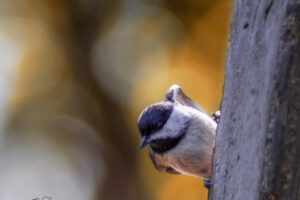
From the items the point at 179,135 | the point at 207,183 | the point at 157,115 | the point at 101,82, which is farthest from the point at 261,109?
the point at 101,82

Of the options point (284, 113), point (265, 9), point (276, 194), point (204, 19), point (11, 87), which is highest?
point (204, 19)

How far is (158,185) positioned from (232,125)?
8.24 feet

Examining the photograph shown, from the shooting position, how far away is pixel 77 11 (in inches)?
183

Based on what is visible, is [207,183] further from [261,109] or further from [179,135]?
[261,109]

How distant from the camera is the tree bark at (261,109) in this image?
1.36m

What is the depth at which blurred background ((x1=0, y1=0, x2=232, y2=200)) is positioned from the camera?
160 inches

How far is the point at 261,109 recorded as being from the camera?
1433 millimetres

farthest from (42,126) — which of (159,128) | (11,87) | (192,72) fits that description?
(159,128)

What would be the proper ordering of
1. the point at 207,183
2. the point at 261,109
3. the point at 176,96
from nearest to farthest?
1. the point at 261,109
2. the point at 207,183
3. the point at 176,96

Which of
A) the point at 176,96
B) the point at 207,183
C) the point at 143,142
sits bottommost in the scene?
the point at 207,183

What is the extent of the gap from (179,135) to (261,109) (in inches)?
28.0

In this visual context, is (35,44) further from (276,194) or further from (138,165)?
(276,194)

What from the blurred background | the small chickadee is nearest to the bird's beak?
the small chickadee

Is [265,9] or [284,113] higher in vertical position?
[265,9]
